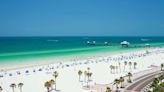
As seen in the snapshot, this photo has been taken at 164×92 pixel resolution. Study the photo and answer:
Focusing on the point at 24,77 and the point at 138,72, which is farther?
the point at 138,72

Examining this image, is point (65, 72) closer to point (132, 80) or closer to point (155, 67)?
point (132, 80)

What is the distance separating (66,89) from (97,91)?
6252mm

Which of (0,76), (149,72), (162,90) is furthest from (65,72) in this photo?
(162,90)

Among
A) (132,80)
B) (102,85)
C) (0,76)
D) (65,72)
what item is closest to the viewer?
(102,85)

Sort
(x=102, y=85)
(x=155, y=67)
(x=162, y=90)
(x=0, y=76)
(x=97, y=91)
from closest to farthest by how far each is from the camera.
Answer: (x=162, y=90), (x=97, y=91), (x=102, y=85), (x=0, y=76), (x=155, y=67)

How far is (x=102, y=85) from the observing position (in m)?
56.2

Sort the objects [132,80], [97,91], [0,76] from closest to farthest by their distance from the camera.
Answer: [97,91] → [132,80] → [0,76]

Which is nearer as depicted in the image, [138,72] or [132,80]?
[132,80]

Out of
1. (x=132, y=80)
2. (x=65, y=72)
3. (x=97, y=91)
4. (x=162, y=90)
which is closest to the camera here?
(x=162, y=90)

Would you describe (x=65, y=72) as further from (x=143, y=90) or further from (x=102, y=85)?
(x=143, y=90)

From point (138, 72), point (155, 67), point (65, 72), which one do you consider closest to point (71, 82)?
point (65, 72)

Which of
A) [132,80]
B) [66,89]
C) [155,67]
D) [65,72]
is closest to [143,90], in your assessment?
[132,80]

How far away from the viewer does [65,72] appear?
7012 centimetres

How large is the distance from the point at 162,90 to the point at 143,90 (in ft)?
40.5
